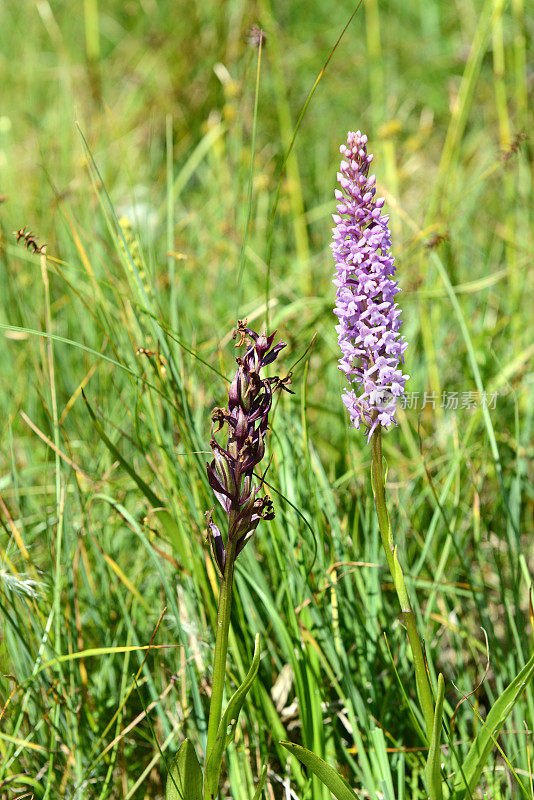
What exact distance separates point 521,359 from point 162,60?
387 cm

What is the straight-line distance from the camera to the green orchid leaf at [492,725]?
144 cm

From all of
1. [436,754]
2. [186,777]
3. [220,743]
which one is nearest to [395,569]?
[436,754]

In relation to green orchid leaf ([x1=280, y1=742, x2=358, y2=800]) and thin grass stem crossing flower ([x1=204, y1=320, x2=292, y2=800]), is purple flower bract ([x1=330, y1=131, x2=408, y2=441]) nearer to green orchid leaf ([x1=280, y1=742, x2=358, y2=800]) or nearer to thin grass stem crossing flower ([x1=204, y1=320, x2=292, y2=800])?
thin grass stem crossing flower ([x1=204, y1=320, x2=292, y2=800])

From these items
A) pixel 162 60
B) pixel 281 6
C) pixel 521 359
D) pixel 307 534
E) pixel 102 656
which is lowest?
pixel 102 656

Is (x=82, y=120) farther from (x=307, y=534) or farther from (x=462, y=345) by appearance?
(x=307, y=534)

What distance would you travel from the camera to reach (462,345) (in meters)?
3.32

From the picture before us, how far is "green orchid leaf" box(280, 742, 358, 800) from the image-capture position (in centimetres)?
134

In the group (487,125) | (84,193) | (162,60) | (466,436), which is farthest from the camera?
(162,60)

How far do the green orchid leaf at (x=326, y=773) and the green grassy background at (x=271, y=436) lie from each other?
226mm

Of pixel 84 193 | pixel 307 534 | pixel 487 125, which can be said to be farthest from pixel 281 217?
pixel 307 534

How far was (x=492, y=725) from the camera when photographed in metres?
1.46

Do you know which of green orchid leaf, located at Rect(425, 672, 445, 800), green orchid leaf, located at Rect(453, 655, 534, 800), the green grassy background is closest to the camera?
green orchid leaf, located at Rect(425, 672, 445, 800)

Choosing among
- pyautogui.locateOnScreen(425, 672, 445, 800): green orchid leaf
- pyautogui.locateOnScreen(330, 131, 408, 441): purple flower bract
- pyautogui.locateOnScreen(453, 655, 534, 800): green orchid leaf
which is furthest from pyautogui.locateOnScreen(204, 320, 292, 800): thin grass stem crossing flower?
pyautogui.locateOnScreen(453, 655, 534, 800): green orchid leaf

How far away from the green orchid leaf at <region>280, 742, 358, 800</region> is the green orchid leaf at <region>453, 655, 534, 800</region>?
0.85 feet
